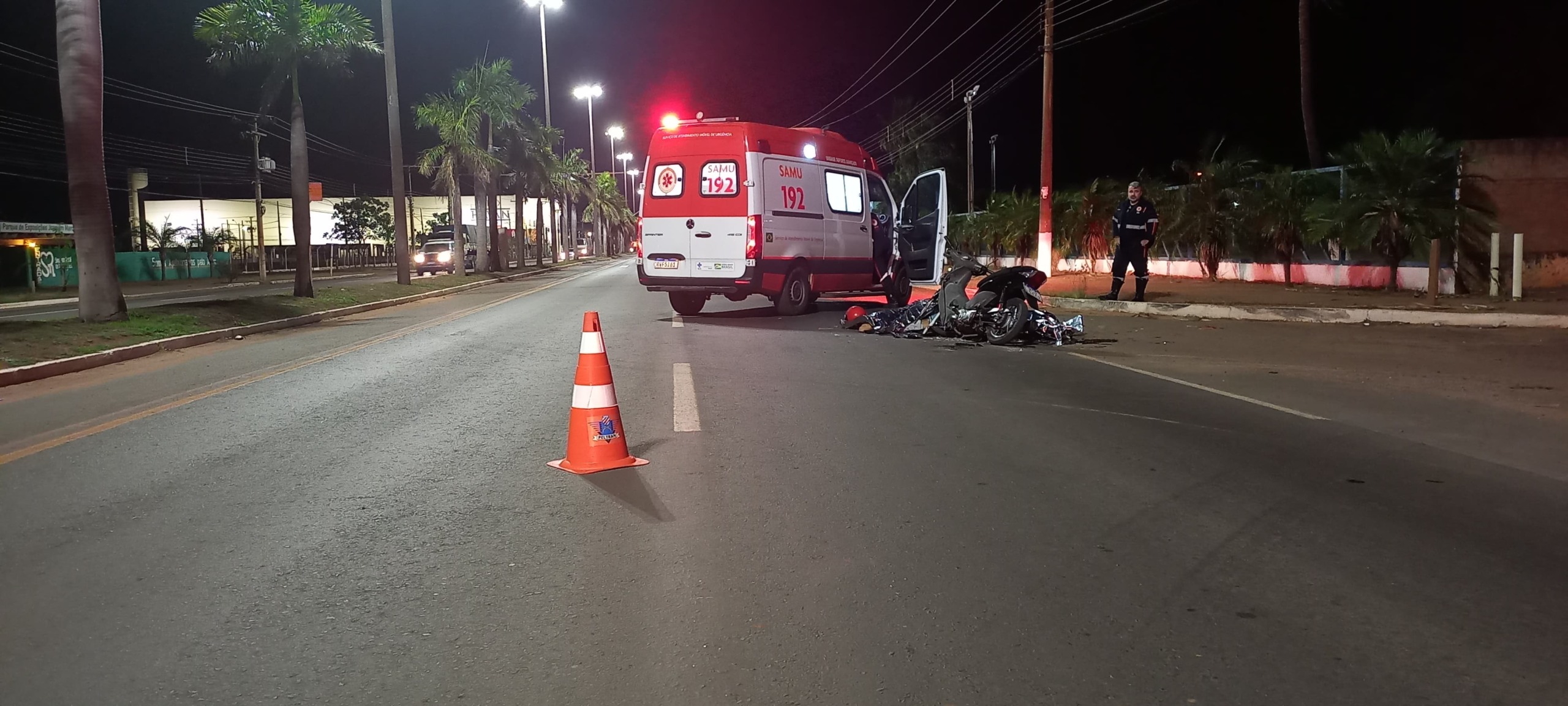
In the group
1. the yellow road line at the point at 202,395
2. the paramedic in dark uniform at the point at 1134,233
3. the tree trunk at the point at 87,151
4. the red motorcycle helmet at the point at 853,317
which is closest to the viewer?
the yellow road line at the point at 202,395

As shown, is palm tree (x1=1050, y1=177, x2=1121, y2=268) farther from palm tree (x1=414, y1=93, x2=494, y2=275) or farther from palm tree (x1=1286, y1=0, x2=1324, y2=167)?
palm tree (x1=414, y1=93, x2=494, y2=275)

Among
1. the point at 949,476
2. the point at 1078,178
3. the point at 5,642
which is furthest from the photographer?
the point at 1078,178

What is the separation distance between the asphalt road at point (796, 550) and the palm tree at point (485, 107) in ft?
108

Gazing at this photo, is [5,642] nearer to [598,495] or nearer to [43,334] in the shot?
[598,495]

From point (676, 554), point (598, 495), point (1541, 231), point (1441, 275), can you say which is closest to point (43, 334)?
point (598, 495)

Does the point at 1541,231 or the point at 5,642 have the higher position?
the point at 1541,231

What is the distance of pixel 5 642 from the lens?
3480 mm

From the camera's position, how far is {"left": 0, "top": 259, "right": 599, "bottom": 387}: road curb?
1079 centimetres

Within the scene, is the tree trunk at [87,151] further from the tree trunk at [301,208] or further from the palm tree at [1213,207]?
the palm tree at [1213,207]

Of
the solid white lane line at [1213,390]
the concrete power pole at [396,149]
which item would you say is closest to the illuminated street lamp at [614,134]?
the concrete power pole at [396,149]

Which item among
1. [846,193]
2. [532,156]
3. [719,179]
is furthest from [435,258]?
[719,179]

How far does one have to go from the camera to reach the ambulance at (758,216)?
52.1 feet

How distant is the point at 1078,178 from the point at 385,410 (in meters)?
56.2

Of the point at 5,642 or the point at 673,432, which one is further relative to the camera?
the point at 673,432
